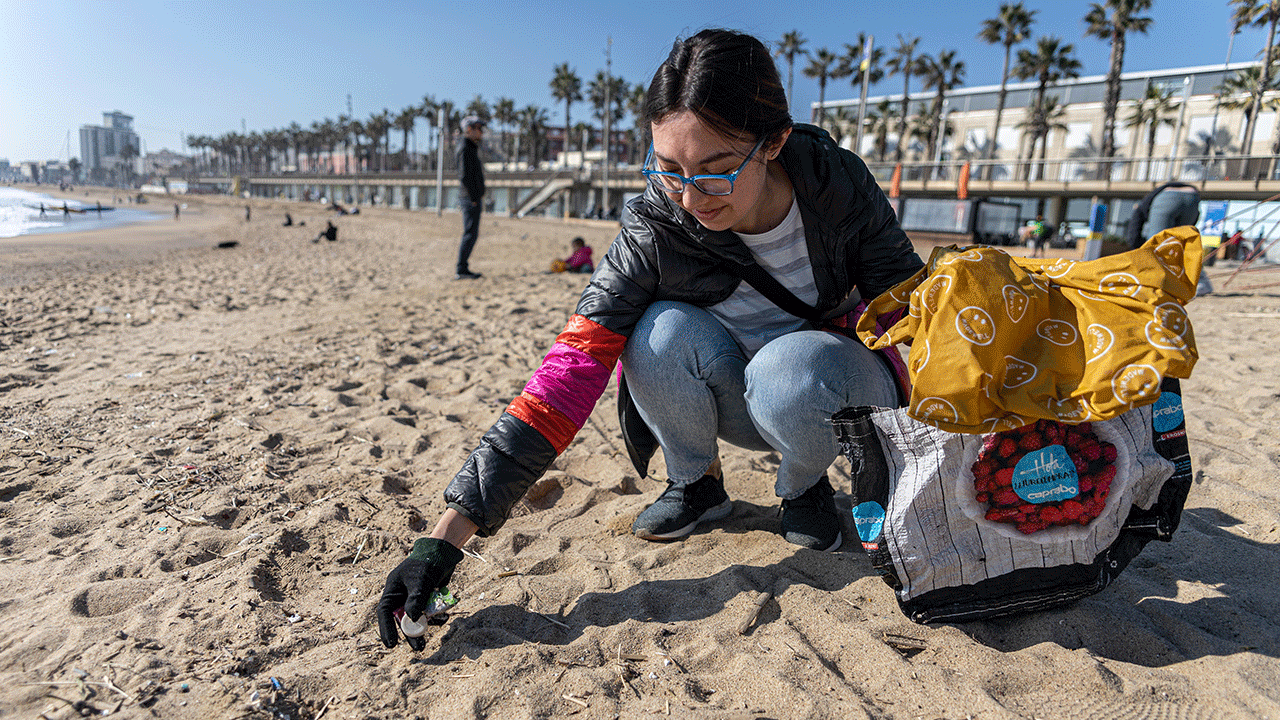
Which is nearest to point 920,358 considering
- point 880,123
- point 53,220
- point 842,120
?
point 53,220

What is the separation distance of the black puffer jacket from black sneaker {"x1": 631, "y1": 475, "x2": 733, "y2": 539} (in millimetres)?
463

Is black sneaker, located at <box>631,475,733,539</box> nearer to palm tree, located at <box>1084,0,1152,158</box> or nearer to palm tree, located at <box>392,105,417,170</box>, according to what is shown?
palm tree, located at <box>1084,0,1152,158</box>

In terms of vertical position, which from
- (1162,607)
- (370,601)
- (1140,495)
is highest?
(1140,495)

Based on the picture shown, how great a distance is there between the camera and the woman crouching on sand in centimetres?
147

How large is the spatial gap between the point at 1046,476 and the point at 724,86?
1.06 metres

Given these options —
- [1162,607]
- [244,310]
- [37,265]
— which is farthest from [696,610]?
[37,265]

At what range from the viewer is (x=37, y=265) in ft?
30.5

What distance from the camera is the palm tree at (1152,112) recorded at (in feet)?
98.9

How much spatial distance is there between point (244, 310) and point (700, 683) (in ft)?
18.5

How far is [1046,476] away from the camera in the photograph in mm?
1296

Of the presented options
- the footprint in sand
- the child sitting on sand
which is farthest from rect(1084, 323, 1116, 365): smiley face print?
the child sitting on sand

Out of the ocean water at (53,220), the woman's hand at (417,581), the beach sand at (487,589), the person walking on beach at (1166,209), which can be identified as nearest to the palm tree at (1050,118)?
the person walking on beach at (1166,209)

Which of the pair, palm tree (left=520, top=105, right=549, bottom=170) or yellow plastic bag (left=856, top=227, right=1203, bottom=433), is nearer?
yellow plastic bag (left=856, top=227, right=1203, bottom=433)

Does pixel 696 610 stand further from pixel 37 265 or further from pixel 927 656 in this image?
pixel 37 265
